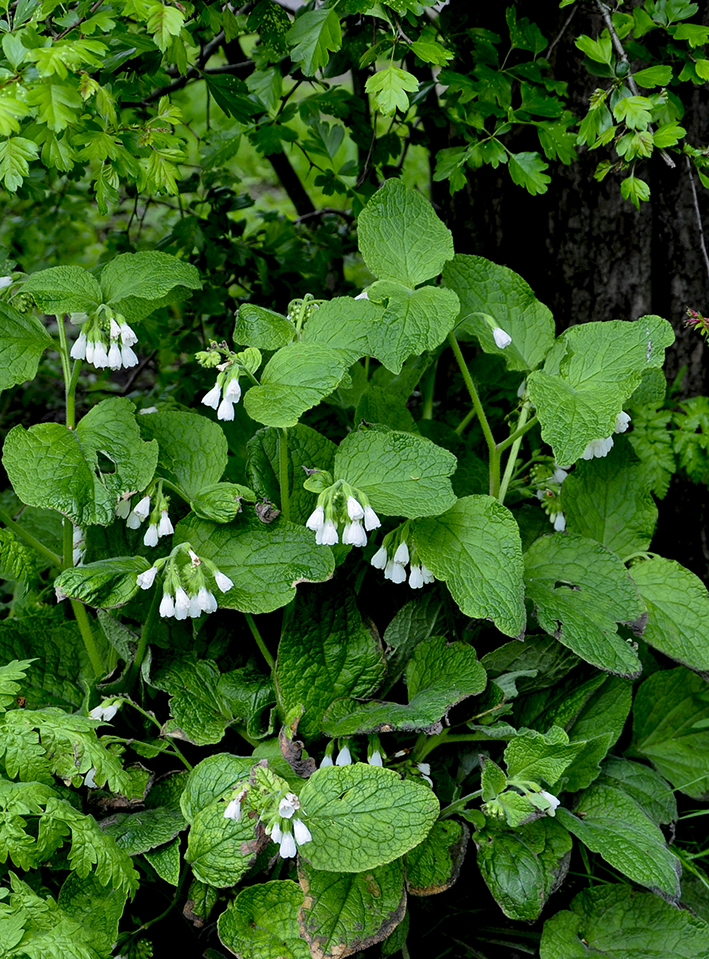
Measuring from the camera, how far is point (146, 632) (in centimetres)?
199

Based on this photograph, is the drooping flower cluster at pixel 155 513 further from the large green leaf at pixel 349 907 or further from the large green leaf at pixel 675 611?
the large green leaf at pixel 675 611

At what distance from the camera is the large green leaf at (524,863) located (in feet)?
5.86

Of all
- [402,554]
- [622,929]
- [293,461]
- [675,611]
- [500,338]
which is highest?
[500,338]

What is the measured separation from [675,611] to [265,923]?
114 cm

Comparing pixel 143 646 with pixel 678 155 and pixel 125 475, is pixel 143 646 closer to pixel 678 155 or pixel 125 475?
pixel 125 475

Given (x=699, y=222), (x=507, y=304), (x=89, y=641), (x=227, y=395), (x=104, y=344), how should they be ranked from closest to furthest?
(x=227, y=395) < (x=104, y=344) < (x=89, y=641) < (x=507, y=304) < (x=699, y=222)

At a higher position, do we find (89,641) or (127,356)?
(127,356)

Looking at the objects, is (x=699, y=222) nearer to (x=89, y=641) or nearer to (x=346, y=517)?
(x=346, y=517)

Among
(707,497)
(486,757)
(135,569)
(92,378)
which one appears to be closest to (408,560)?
(486,757)

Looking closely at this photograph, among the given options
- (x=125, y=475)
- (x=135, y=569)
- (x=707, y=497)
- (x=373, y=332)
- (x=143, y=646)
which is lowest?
(x=707, y=497)

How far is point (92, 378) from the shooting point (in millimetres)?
4461

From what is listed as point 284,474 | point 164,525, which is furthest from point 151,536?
point 284,474

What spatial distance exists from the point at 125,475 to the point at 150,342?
1102mm

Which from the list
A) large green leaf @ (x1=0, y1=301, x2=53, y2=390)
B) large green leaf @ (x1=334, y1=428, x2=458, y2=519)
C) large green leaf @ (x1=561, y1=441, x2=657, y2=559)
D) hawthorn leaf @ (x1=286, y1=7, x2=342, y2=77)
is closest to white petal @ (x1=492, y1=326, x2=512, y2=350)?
large green leaf @ (x1=334, y1=428, x2=458, y2=519)
